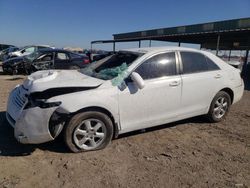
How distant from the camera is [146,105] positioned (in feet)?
13.7

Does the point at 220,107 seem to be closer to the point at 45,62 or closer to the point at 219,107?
the point at 219,107

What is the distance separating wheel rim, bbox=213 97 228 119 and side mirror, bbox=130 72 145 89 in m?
2.10

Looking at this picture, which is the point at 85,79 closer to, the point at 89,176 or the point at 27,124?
the point at 27,124

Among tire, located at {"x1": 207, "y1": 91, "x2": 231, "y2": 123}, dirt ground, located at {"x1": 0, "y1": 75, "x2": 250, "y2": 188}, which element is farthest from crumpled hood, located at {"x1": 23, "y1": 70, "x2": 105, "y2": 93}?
tire, located at {"x1": 207, "y1": 91, "x2": 231, "y2": 123}

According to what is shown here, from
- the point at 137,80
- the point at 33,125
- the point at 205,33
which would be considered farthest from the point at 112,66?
the point at 205,33

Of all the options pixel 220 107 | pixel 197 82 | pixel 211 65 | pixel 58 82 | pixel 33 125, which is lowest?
pixel 220 107

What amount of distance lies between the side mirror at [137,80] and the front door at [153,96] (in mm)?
75

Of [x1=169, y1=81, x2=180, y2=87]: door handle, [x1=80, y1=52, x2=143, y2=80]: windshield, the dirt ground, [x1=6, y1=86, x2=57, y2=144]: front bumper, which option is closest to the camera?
the dirt ground

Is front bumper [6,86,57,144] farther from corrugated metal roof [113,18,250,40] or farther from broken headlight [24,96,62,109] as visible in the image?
corrugated metal roof [113,18,250,40]

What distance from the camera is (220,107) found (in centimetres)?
542

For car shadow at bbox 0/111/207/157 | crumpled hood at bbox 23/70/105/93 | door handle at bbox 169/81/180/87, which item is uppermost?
crumpled hood at bbox 23/70/105/93

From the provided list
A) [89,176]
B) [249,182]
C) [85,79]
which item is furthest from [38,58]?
[249,182]

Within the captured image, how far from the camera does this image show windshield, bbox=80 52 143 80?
13.7ft

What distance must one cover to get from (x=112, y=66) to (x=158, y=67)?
2.73 feet
